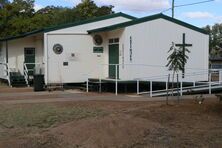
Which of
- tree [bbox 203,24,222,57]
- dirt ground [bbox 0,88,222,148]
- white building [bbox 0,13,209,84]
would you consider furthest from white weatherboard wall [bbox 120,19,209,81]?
tree [bbox 203,24,222,57]

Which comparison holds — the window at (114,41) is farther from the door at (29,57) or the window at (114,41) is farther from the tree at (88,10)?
the tree at (88,10)

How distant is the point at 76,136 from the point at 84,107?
17.9 feet

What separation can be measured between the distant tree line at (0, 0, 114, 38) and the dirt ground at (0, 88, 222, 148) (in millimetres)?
36202

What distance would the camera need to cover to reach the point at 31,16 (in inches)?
2164

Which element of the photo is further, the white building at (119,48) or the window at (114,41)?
the window at (114,41)

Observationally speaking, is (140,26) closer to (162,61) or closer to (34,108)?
(162,61)

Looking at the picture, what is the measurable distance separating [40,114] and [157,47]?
11.3m

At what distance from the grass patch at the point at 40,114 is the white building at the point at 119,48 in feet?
26.1

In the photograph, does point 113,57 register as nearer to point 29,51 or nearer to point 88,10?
point 29,51

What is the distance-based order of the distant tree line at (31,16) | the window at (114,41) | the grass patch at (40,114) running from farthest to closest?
the distant tree line at (31,16)
the window at (114,41)
the grass patch at (40,114)

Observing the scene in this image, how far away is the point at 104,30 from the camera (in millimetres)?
23969

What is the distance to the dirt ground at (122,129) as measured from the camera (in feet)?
A: 31.6

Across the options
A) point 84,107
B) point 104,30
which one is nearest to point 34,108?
point 84,107

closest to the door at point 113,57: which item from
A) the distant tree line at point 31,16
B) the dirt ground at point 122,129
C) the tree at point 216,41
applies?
the dirt ground at point 122,129
